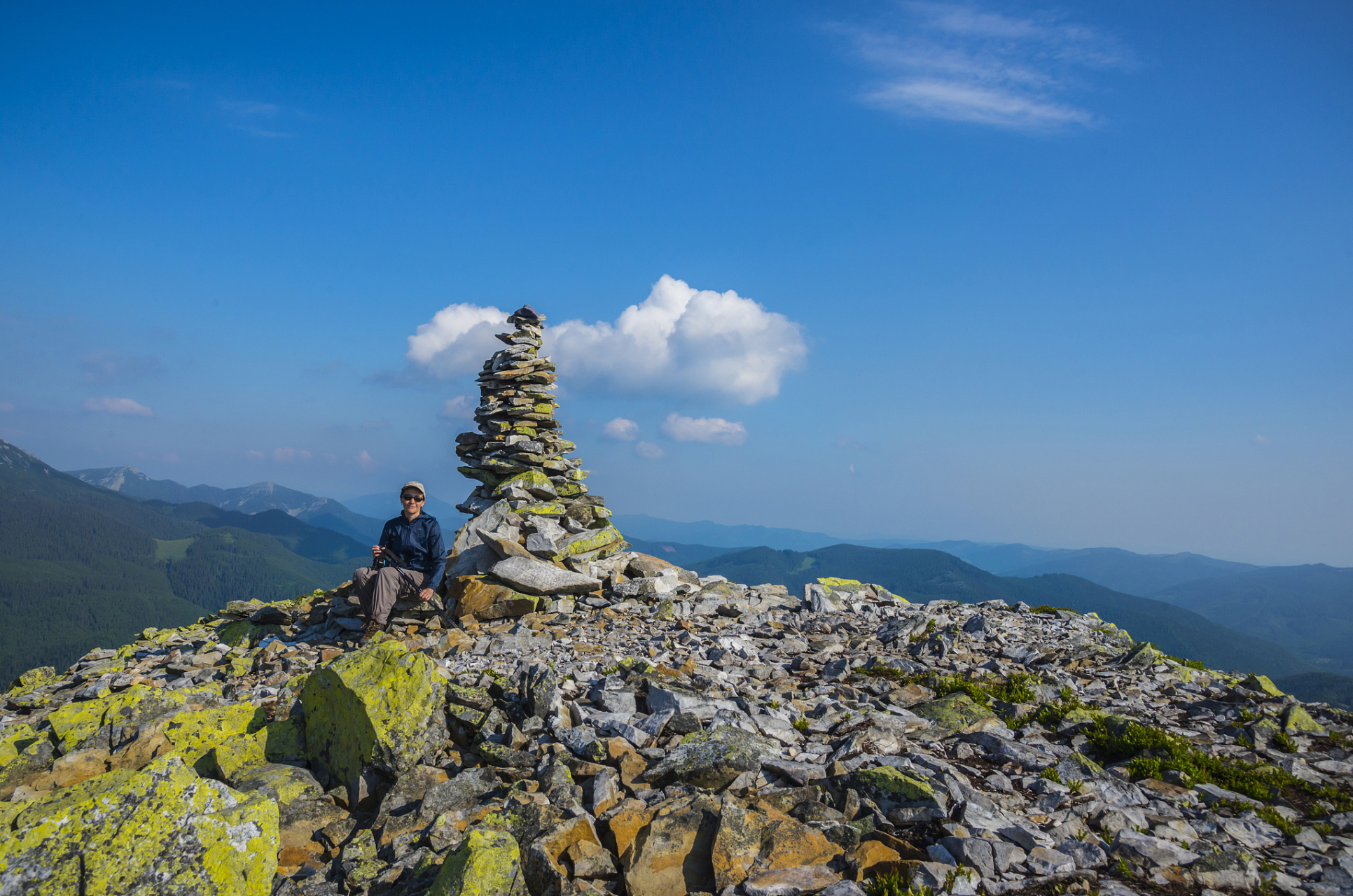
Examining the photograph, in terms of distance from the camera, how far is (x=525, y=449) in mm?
A: 25578

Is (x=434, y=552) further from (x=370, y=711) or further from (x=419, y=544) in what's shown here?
(x=370, y=711)

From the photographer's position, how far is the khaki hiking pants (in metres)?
16.2

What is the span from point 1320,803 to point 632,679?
1007 cm

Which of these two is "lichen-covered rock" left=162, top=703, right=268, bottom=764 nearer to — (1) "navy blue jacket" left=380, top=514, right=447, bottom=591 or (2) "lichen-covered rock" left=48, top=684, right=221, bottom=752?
(2) "lichen-covered rock" left=48, top=684, right=221, bottom=752

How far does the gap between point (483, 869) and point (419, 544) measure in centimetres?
1231

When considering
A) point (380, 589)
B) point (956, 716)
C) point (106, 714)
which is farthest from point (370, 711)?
point (956, 716)

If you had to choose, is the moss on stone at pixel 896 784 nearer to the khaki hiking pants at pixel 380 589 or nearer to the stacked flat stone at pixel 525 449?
the khaki hiking pants at pixel 380 589

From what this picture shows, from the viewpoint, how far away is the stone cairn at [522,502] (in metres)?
19.5

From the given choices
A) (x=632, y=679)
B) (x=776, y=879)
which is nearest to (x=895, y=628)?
(x=632, y=679)

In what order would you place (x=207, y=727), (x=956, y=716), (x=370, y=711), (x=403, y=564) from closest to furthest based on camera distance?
(x=370, y=711) < (x=207, y=727) < (x=956, y=716) < (x=403, y=564)

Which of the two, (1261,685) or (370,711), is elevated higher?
(1261,685)

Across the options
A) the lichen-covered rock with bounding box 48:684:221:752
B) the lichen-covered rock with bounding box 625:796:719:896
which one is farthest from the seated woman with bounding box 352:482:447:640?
the lichen-covered rock with bounding box 625:796:719:896

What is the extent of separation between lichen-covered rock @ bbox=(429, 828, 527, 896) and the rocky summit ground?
0.02 m

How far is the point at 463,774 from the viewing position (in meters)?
8.58
